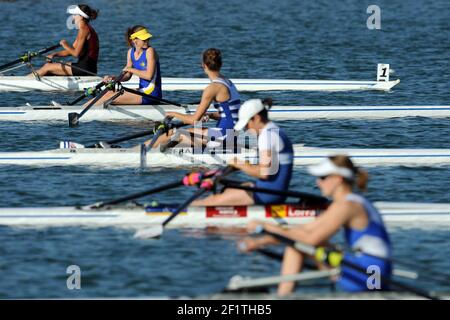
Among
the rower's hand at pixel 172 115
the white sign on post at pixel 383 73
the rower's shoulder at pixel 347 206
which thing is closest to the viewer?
the rower's shoulder at pixel 347 206

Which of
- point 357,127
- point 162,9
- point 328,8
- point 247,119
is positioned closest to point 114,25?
point 162,9

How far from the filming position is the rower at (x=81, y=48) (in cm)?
2480

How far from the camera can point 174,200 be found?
1719cm

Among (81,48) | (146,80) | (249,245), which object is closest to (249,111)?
(249,245)

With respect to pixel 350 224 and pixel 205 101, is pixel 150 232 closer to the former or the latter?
pixel 350 224

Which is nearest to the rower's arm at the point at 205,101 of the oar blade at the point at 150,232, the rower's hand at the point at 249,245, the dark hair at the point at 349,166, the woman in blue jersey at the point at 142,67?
the oar blade at the point at 150,232

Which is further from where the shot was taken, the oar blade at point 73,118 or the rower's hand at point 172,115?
the oar blade at point 73,118

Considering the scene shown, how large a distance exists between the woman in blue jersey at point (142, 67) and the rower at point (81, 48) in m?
2.47

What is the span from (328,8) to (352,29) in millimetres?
9024

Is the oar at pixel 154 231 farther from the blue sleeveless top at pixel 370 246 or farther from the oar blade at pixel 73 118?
the oar blade at pixel 73 118

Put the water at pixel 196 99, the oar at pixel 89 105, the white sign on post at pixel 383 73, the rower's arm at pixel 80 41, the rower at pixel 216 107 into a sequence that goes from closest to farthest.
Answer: the water at pixel 196 99 < the rower at pixel 216 107 < the oar at pixel 89 105 < the rower's arm at pixel 80 41 < the white sign on post at pixel 383 73

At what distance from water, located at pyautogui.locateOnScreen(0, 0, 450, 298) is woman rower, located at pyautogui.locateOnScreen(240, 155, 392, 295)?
2.12 m

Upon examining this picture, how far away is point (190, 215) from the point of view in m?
15.0
